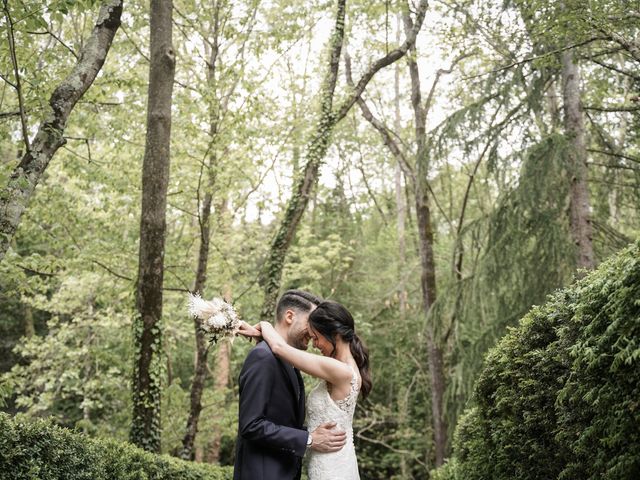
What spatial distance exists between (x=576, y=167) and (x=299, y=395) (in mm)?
7095

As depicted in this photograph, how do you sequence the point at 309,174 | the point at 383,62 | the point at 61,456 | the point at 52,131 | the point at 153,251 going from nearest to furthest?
the point at 61,456 < the point at 52,131 < the point at 153,251 < the point at 309,174 < the point at 383,62

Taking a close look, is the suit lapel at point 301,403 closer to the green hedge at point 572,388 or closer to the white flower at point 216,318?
the white flower at point 216,318

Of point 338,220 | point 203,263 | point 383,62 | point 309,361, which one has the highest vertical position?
point 383,62

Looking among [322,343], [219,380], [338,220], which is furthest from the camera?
[338,220]

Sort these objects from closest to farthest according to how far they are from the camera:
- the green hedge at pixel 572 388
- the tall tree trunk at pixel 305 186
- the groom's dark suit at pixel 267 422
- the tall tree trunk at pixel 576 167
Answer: the green hedge at pixel 572 388 < the groom's dark suit at pixel 267 422 < the tall tree trunk at pixel 576 167 < the tall tree trunk at pixel 305 186

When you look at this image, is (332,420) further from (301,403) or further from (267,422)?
(267,422)

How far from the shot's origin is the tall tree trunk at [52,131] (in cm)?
552

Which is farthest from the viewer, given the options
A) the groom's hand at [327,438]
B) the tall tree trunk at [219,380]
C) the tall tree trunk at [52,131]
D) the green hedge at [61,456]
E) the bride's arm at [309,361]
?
the tall tree trunk at [219,380]

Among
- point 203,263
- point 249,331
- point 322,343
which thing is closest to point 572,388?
point 322,343

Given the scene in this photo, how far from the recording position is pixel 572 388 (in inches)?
114

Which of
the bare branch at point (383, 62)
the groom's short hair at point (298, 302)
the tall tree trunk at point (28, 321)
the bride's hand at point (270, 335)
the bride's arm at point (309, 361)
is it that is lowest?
the tall tree trunk at point (28, 321)

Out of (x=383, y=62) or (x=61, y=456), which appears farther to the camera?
(x=383, y=62)

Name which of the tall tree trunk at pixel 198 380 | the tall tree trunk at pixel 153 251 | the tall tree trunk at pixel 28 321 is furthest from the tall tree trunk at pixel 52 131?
the tall tree trunk at pixel 28 321

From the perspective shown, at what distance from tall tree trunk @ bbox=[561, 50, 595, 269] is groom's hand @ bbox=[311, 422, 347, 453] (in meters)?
6.33
